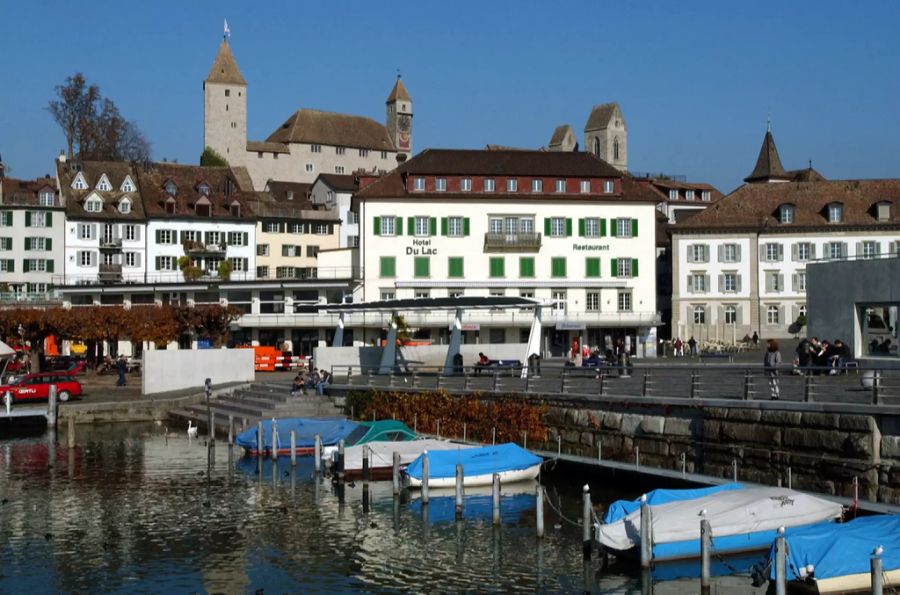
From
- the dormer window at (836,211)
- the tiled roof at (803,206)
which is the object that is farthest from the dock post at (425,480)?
the dormer window at (836,211)

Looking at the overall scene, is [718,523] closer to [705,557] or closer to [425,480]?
[705,557]

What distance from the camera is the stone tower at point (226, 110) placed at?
16200 centimetres

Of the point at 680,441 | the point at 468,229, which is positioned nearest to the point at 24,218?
the point at 468,229

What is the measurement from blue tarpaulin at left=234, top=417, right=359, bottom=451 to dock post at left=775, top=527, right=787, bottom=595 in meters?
23.2

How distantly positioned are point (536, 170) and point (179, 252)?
30355 mm

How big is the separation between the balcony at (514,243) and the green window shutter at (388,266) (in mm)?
6358

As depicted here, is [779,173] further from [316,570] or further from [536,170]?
[316,570]

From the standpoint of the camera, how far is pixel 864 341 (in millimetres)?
45031

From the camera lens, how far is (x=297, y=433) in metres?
44.3

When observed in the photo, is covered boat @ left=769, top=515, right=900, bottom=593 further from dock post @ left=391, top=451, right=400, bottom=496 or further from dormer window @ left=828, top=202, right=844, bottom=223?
dormer window @ left=828, top=202, right=844, bottom=223

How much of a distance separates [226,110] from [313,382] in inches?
4632

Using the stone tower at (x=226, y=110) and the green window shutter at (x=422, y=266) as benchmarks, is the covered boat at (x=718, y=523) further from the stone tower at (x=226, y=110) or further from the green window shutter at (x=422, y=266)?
the stone tower at (x=226, y=110)

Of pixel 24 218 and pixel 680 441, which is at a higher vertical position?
pixel 24 218

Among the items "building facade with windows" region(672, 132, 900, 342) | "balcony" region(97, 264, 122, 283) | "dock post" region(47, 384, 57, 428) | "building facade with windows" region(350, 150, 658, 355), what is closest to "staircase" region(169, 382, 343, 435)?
"dock post" region(47, 384, 57, 428)
